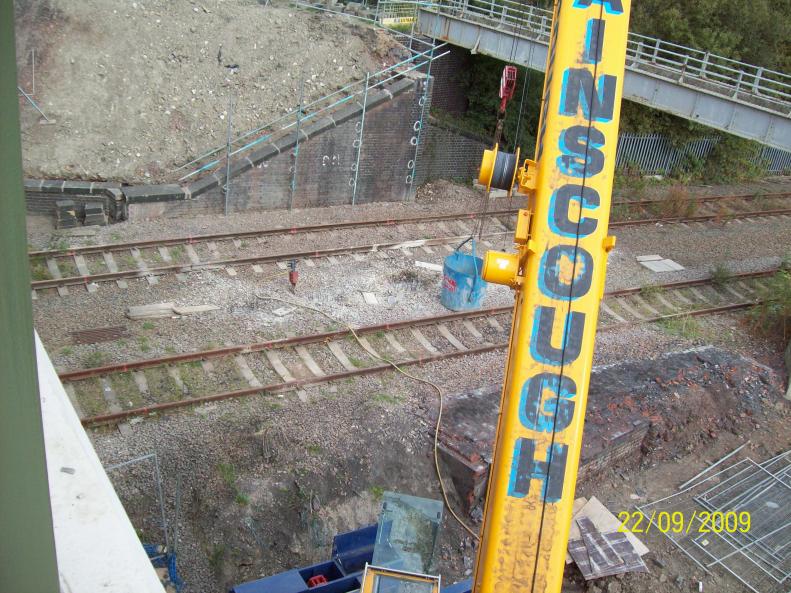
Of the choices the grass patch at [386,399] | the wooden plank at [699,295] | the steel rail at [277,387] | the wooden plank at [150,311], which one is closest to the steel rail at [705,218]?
the wooden plank at [699,295]

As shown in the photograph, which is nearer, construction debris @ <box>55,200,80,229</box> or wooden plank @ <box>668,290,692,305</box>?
construction debris @ <box>55,200,80,229</box>

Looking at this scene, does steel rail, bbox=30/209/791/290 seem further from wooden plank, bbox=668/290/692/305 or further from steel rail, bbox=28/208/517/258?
wooden plank, bbox=668/290/692/305

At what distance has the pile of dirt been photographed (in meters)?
17.2

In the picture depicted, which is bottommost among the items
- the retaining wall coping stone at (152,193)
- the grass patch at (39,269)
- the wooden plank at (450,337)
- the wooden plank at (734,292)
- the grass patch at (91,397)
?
the grass patch at (91,397)

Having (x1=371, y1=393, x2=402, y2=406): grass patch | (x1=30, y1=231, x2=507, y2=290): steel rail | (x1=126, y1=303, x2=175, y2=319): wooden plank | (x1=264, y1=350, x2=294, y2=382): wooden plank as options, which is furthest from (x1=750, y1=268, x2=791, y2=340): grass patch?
(x1=126, y1=303, x2=175, y2=319): wooden plank

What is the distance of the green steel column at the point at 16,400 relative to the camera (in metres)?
3.62

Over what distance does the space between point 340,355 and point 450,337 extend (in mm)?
2170

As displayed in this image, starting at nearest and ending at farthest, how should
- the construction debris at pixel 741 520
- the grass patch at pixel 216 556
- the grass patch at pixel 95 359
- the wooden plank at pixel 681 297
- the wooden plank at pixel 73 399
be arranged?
1. the grass patch at pixel 216 556
2. the construction debris at pixel 741 520
3. the wooden plank at pixel 73 399
4. the grass patch at pixel 95 359
5. the wooden plank at pixel 681 297

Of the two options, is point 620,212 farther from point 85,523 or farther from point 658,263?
point 85,523

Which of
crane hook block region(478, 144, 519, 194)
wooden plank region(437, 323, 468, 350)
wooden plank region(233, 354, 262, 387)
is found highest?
crane hook block region(478, 144, 519, 194)

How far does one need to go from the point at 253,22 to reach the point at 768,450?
52.7 feet

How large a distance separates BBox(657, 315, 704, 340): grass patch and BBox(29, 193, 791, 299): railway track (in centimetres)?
462

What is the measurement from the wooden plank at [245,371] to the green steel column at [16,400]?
6.96 meters

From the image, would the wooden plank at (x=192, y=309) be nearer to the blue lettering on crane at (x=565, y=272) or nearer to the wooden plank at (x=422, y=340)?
the wooden plank at (x=422, y=340)
